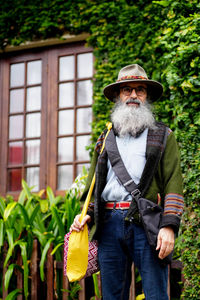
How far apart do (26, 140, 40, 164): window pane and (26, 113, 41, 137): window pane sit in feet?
0.40

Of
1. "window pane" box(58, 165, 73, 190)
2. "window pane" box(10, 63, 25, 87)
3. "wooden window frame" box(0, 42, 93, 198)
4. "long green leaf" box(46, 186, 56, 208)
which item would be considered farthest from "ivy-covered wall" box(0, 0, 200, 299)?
"long green leaf" box(46, 186, 56, 208)

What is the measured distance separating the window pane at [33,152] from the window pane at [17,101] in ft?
1.87

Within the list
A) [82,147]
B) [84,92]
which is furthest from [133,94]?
[84,92]

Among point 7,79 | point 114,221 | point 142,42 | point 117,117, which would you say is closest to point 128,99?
point 117,117

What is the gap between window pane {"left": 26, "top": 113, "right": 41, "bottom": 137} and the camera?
6152 millimetres

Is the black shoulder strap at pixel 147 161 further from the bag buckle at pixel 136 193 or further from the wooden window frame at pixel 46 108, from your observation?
the wooden window frame at pixel 46 108

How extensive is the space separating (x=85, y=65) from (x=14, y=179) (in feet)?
6.31

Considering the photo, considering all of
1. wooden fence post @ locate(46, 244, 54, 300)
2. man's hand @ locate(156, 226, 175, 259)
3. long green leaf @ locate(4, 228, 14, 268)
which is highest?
man's hand @ locate(156, 226, 175, 259)

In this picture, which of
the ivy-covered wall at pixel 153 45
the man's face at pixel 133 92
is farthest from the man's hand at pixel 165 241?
the ivy-covered wall at pixel 153 45

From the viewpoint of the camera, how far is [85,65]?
599 centimetres

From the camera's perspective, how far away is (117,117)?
3.09 m

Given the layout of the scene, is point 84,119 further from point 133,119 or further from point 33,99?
point 133,119

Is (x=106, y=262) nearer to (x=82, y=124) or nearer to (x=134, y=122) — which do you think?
(x=134, y=122)

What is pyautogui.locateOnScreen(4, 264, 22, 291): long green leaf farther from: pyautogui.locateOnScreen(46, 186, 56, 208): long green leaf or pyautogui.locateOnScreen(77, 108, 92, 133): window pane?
pyautogui.locateOnScreen(77, 108, 92, 133): window pane
